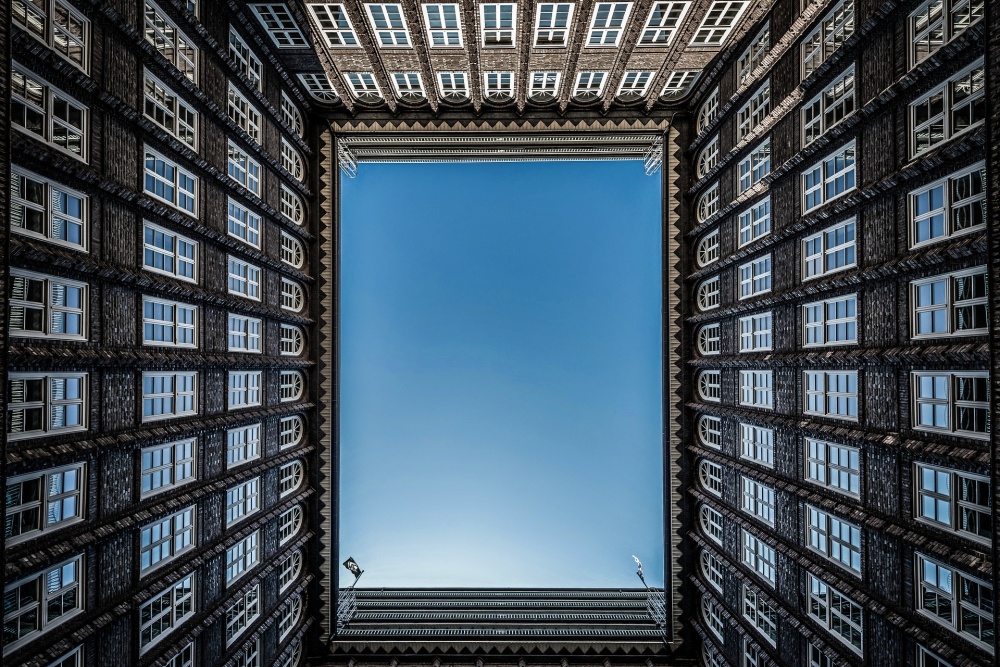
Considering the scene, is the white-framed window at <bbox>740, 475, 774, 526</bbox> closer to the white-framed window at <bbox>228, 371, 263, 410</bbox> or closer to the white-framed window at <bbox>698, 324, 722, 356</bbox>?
the white-framed window at <bbox>698, 324, 722, 356</bbox>

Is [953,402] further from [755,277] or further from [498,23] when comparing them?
[498,23]

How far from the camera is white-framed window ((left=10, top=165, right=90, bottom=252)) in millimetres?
17516

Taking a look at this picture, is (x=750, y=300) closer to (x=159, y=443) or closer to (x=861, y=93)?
(x=861, y=93)

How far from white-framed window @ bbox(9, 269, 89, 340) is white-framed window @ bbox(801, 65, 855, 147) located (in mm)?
30558

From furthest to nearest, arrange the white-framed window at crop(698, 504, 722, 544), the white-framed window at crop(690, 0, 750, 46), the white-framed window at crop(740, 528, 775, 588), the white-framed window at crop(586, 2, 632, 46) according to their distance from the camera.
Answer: the white-framed window at crop(698, 504, 722, 544) → the white-framed window at crop(586, 2, 632, 46) → the white-framed window at crop(690, 0, 750, 46) → the white-framed window at crop(740, 528, 775, 588)

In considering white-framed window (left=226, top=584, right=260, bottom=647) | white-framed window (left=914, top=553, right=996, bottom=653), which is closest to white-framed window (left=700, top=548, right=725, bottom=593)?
white-framed window (left=914, top=553, right=996, bottom=653)

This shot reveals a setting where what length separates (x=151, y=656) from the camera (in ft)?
77.0

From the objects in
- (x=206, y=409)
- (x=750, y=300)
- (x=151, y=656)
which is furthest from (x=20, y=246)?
(x=750, y=300)

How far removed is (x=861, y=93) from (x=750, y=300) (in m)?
12.3

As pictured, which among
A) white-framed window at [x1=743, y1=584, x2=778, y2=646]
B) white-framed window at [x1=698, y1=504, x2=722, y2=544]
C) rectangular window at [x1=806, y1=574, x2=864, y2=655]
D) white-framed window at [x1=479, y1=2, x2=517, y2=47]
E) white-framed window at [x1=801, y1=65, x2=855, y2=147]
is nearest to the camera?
rectangular window at [x1=806, y1=574, x2=864, y2=655]

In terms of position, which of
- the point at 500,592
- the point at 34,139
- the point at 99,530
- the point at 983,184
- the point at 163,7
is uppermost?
the point at 163,7

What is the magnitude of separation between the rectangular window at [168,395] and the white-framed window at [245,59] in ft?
54.8

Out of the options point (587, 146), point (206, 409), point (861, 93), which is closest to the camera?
point (861, 93)

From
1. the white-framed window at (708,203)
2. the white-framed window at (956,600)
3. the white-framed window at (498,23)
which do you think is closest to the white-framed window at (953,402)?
the white-framed window at (956,600)
